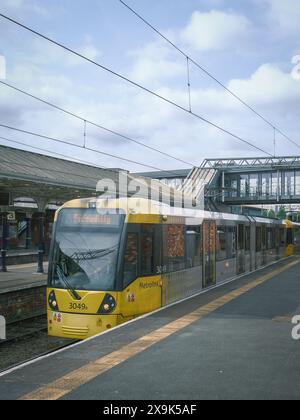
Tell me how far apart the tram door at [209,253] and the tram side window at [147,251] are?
4.25m

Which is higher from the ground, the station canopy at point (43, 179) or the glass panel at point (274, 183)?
the glass panel at point (274, 183)

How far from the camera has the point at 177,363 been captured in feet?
23.0

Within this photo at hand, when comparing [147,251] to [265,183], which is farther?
[265,183]

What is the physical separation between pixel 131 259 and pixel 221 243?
7.35 metres

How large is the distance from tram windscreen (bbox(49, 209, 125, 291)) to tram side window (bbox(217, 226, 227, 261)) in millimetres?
7009

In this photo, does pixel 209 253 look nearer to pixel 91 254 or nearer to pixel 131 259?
pixel 131 259

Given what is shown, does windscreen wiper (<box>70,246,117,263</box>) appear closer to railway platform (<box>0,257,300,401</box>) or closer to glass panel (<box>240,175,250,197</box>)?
railway platform (<box>0,257,300,401</box>)

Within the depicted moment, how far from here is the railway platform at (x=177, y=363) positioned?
5.87 meters

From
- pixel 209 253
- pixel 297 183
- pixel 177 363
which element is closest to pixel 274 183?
pixel 297 183

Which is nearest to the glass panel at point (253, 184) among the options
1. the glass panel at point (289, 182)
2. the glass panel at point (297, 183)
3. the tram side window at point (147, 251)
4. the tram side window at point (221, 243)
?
the glass panel at point (289, 182)

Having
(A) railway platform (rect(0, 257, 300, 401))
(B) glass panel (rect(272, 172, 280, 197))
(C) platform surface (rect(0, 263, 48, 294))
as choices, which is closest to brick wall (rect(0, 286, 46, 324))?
(C) platform surface (rect(0, 263, 48, 294))

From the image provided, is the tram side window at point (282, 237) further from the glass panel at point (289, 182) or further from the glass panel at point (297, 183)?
the glass panel at point (297, 183)

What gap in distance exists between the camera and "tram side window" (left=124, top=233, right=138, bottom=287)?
1091 cm
